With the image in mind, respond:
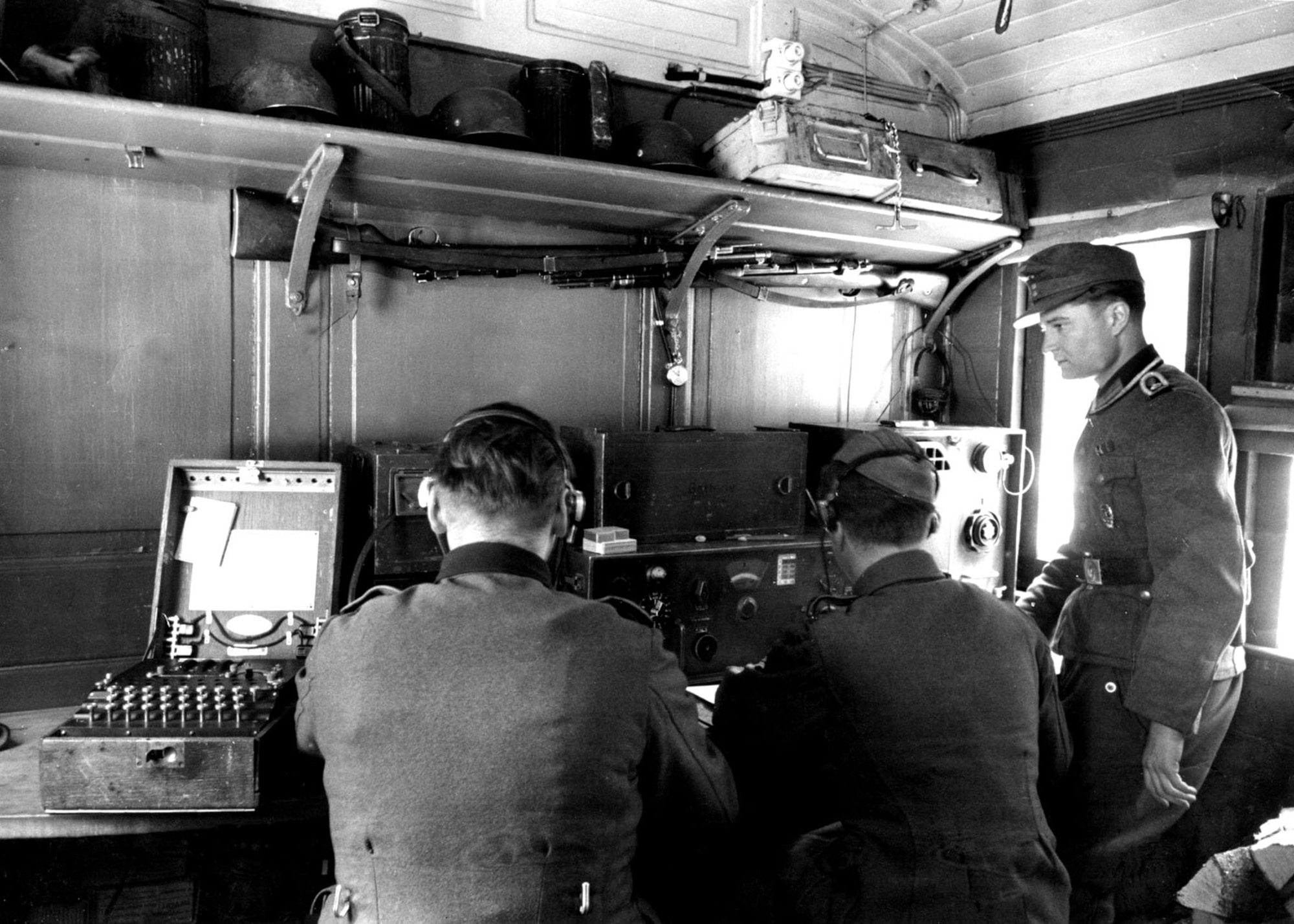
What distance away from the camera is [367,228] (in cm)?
251

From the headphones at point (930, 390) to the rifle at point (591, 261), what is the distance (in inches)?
7.2

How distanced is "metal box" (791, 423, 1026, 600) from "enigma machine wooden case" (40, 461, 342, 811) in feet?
4.90

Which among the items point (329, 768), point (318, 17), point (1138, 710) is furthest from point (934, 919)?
point (318, 17)

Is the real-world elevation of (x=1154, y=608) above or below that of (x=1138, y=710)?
above

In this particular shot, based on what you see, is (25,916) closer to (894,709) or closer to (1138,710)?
(894,709)

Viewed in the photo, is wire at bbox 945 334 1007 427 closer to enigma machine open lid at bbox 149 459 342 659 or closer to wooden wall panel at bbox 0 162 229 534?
enigma machine open lid at bbox 149 459 342 659

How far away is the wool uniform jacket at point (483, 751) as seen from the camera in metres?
1.27

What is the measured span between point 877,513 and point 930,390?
194cm

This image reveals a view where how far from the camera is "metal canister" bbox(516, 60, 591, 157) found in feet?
8.25

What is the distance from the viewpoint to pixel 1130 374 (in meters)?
2.15

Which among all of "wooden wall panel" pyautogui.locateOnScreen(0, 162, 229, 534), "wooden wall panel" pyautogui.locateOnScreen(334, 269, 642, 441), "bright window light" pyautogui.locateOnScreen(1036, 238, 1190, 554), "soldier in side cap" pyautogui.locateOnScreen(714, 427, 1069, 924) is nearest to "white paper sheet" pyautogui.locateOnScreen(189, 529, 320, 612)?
"wooden wall panel" pyautogui.locateOnScreen(0, 162, 229, 534)

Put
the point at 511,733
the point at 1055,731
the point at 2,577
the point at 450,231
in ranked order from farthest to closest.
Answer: the point at 450,231, the point at 2,577, the point at 1055,731, the point at 511,733

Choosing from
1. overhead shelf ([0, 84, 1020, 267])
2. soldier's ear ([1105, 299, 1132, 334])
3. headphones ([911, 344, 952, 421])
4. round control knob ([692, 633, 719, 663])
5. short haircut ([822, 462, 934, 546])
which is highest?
overhead shelf ([0, 84, 1020, 267])

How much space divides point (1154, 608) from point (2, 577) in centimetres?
256
